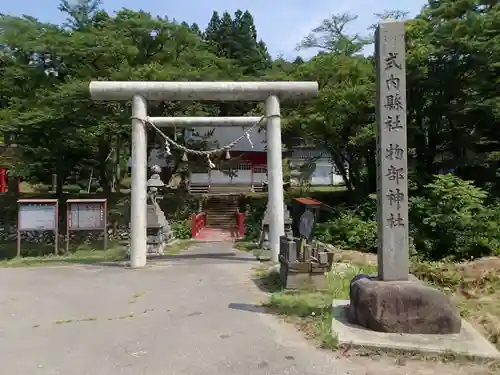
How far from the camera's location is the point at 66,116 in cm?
1905

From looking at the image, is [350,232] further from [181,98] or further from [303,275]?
[303,275]

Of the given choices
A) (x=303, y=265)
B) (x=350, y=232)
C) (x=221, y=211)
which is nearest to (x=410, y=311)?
(x=303, y=265)

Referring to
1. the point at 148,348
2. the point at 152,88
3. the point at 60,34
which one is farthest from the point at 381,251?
the point at 60,34

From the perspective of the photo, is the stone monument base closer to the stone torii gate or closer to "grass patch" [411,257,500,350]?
"grass patch" [411,257,500,350]

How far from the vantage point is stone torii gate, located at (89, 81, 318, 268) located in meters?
10.0

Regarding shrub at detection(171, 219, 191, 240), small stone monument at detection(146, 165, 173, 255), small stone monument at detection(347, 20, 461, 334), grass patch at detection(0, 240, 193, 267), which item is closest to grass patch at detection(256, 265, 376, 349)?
small stone monument at detection(347, 20, 461, 334)

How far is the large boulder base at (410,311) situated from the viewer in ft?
16.4

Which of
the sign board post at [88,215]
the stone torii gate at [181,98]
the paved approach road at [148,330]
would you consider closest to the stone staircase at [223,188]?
the sign board post at [88,215]

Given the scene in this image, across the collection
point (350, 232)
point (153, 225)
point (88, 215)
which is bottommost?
point (350, 232)

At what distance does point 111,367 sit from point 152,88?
7245 millimetres

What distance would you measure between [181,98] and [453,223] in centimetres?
958

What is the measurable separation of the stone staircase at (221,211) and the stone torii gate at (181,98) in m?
13.6

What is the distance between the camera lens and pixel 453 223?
1397 centimetres

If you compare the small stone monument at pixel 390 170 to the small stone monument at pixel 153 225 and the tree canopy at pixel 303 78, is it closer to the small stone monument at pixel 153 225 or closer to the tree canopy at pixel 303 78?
the small stone monument at pixel 153 225
